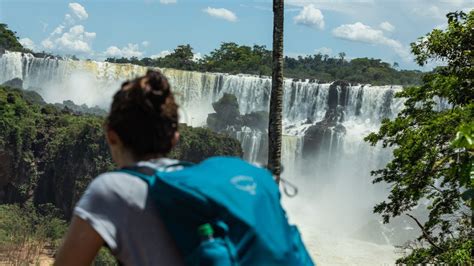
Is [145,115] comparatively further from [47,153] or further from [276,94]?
[47,153]

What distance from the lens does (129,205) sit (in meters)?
1.29

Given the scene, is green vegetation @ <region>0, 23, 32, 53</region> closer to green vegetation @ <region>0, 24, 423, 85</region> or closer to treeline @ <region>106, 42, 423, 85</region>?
green vegetation @ <region>0, 24, 423, 85</region>

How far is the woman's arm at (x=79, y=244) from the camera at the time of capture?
1.29m

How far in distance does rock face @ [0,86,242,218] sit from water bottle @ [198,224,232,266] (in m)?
27.4

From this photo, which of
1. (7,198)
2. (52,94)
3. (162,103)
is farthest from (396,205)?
(52,94)

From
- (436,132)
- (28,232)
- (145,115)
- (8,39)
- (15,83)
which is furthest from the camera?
(8,39)

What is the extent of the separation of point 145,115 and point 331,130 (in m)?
34.1

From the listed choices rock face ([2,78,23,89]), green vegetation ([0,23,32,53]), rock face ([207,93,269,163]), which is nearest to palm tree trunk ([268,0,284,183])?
rock face ([207,93,269,163])

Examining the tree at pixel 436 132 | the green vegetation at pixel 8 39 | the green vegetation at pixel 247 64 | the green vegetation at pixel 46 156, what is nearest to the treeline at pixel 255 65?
the green vegetation at pixel 247 64

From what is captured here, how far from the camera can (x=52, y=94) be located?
1854 inches

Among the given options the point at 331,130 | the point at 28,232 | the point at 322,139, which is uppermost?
the point at 331,130

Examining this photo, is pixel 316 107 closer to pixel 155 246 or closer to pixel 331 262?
pixel 331 262

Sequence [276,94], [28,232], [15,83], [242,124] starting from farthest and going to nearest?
1. [15,83]
2. [242,124]
3. [28,232]
4. [276,94]

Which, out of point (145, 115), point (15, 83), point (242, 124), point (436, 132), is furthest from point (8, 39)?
point (145, 115)
